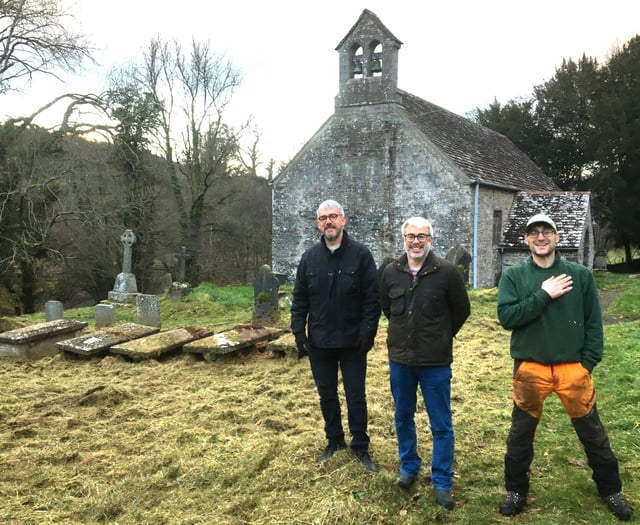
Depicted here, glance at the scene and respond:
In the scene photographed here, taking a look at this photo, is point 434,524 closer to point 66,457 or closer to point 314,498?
point 314,498

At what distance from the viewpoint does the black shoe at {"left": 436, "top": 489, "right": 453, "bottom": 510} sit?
3.72m

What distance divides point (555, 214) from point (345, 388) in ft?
62.4

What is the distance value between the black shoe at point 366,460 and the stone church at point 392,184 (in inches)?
583

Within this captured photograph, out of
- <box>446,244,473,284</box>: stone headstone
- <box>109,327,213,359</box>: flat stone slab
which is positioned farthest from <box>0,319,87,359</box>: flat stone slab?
<box>446,244,473,284</box>: stone headstone

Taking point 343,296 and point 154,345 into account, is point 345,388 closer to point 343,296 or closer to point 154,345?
point 343,296

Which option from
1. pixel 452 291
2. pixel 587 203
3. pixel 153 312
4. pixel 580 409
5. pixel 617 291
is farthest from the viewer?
pixel 587 203

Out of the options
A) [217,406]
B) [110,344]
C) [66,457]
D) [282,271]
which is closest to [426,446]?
[217,406]

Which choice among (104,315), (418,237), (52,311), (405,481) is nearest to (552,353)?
(418,237)

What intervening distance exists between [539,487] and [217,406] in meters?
3.51

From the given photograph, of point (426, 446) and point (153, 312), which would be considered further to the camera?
point (153, 312)

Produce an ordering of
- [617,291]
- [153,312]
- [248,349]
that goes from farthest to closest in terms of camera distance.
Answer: [617,291], [153,312], [248,349]

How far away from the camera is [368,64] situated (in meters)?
20.0

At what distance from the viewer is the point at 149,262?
84.3 ft

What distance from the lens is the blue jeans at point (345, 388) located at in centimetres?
444
